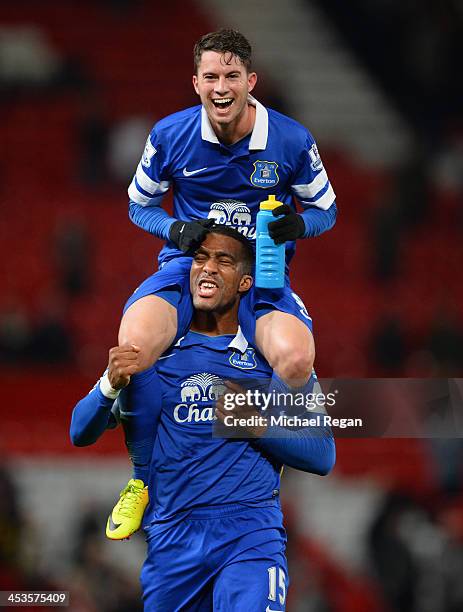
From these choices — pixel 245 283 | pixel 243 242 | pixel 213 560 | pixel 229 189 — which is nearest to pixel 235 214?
pixel 229 189

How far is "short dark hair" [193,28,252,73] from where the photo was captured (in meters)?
4.63

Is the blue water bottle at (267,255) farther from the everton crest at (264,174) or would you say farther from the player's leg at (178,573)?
the player's leg at (178,573)

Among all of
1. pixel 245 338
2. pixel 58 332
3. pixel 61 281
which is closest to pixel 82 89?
pixel 61 281

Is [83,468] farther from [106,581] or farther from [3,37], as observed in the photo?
[3,37]

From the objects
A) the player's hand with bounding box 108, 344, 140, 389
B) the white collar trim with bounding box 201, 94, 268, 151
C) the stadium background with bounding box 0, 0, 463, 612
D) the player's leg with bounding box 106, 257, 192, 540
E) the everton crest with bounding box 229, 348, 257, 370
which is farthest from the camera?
the stadium background with bounding box 0, 0, 463, 612

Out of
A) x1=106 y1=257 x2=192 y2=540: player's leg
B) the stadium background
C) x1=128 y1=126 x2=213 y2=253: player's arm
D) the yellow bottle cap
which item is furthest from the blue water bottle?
the stadium background

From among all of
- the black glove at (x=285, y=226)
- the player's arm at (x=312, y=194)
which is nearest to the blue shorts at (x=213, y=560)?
the black glove at (x=285, y=226)

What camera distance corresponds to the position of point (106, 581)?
732cm

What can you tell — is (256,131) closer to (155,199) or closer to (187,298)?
(155,199)

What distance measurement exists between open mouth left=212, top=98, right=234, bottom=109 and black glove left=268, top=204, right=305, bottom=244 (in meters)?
0.45

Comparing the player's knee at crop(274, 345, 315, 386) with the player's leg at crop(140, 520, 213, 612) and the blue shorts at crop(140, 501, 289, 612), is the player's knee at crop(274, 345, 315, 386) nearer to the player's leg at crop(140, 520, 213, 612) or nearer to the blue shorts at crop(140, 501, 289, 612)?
the blue shorts at crop(140, 501, 289, 612)

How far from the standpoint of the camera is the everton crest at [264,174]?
484 centimetres

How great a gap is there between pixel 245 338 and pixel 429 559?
11.4 feet

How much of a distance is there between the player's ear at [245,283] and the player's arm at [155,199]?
0.25 m
